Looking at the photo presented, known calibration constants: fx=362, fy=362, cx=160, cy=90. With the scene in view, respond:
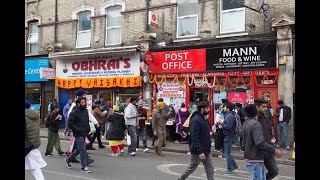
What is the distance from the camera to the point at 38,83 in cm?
2069

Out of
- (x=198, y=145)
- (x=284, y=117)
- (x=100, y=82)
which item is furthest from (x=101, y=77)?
(x=198, y=145)

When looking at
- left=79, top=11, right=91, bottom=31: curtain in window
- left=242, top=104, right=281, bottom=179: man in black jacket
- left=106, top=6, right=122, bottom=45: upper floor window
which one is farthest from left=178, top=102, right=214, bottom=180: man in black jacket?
left=79, top=11, right=91, bottom=31: curtain in window

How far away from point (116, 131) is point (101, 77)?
7244 mm

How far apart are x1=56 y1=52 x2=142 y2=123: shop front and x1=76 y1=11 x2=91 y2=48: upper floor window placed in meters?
0.96

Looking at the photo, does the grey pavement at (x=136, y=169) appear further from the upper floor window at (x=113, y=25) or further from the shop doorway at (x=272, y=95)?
the upper floor window at (x=113, y=25)

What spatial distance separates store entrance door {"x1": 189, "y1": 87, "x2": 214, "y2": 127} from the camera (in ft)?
49.5

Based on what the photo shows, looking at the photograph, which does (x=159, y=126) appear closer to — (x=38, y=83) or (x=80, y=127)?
(x=80, y=127)

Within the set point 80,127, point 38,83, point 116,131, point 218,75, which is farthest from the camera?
point 38,83

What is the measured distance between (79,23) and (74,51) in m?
1.69

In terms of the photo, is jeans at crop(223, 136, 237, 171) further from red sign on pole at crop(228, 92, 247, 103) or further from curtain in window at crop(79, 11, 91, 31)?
curtain in window at crop(79, 11, 91, 31)

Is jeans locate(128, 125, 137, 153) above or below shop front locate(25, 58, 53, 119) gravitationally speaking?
below

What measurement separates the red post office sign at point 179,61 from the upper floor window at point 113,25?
2.81 m

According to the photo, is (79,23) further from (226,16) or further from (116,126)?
(116,126)
